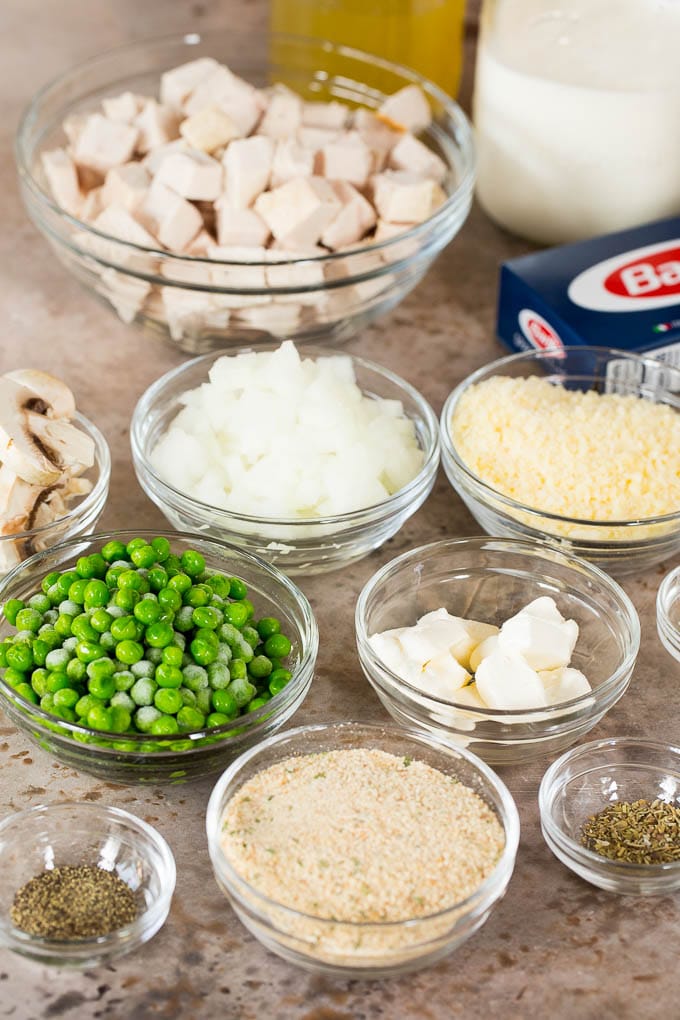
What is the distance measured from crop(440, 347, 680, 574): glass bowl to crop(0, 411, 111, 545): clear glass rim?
1.49ft

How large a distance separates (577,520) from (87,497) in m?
0.62

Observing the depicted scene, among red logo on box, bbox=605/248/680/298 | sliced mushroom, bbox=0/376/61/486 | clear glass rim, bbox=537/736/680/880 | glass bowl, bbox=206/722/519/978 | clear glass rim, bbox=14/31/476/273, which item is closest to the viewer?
glass bowl, bbox=206/722/519/978

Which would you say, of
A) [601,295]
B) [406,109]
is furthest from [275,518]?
[406,109]

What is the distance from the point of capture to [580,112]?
6.32 ft

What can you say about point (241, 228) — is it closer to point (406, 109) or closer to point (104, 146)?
point (104, 146)

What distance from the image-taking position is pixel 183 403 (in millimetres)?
1646

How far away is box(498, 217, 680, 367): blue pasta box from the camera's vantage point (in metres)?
1.83

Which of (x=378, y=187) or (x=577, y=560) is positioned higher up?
(x=378, y=187)

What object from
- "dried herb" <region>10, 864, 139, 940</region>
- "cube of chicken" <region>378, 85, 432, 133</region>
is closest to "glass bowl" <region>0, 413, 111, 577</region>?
"dried herb" <region>10, 864, 139, 940</region>

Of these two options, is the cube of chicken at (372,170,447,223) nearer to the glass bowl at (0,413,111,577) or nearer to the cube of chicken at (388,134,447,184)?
the cube of chicken at (388,134,447,184)

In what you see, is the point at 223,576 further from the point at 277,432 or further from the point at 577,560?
the point at 577,560

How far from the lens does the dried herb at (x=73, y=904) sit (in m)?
1.08

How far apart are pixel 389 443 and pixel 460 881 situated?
0.63 metres

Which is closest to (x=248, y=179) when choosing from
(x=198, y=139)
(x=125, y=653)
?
(x=198, y=139)
